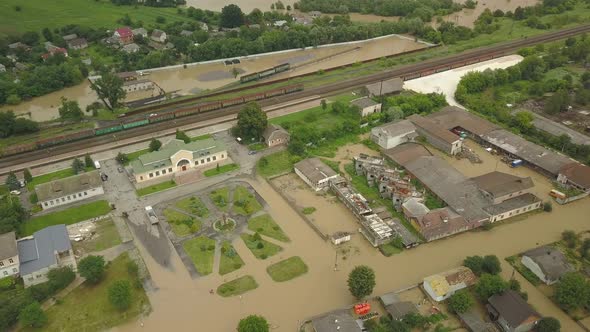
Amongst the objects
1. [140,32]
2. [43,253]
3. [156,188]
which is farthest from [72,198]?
[140,32]

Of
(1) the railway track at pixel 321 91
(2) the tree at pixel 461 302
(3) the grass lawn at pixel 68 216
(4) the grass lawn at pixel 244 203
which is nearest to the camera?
(2) the tree at pixel 461 302

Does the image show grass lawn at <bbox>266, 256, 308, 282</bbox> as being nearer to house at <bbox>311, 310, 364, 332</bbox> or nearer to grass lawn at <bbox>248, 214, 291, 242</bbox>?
grass lawn at <bbox>248, 214, 291, 242</bbox>

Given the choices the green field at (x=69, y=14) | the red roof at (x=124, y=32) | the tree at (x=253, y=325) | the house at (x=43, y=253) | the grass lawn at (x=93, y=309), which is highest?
the green field at (x=69, y=14)

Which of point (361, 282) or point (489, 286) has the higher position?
point (361, 282)

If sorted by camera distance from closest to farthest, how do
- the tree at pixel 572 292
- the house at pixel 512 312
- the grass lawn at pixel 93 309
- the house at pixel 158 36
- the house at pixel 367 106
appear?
1. the house at pixel 512 312
2. the tree at pixel 572 292
3. the grass lawn at pixel 93 309
4. the house at pixel 367 106
5. the house at pixel 158 36

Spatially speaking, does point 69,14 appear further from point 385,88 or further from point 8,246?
point 8,246

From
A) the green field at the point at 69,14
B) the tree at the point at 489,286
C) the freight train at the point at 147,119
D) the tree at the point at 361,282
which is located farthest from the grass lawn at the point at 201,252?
the green field at the point at 69,14

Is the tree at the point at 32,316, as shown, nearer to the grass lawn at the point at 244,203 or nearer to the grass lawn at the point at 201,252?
the grass lawn at the point at 201,252

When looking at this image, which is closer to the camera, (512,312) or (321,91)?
(512,312)
